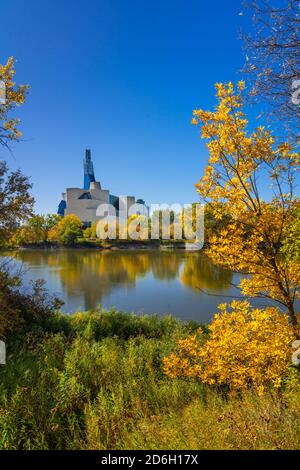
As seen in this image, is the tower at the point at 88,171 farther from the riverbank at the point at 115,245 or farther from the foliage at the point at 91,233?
the riverbank at the point at 115,245

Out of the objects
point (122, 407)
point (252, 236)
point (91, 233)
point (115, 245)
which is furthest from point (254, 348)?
point (91, 233)

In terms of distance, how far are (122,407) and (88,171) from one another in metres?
121

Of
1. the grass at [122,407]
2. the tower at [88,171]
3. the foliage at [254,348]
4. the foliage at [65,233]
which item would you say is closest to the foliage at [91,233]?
the foliage at [65,233]

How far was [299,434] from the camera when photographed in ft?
9.08

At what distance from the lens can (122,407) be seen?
15.2 ft

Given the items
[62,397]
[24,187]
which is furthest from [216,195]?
[62,397]

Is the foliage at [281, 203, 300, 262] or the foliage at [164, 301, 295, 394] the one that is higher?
the foliage at [281, 203, 300, 262]

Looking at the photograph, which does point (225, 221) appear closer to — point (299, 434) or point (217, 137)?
point (217, 137)

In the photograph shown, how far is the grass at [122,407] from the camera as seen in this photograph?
302 centimetres

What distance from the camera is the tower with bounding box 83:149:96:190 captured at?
116m

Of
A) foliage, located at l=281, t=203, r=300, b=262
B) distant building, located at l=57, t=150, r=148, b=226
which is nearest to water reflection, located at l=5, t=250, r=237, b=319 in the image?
foliage, located at l=281, t=203, r=300, b=262

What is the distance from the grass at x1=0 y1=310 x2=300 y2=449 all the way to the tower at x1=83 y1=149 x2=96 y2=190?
369 feet

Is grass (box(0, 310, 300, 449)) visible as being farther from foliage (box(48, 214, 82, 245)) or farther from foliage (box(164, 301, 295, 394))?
foliage (box(48, 214, 82, 245))
